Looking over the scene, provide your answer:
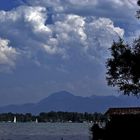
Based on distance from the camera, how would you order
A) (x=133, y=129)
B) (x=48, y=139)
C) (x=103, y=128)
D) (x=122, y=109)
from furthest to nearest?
1. (x=48, y=139)
2. (x=122, y=109)
3. (x=103, y=128)
4. (x=133, y=129)

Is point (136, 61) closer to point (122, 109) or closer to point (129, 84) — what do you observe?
point (129, 84)

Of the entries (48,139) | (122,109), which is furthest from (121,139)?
(48,139)

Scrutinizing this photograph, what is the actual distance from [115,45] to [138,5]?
13.2ft

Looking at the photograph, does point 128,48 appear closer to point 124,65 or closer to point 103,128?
point 124,65

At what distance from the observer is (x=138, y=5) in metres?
48.0

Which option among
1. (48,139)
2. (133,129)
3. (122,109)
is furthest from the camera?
(48,139)

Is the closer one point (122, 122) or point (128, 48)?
point (122, 122)

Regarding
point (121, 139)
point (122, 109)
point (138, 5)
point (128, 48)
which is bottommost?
point (121, 139)

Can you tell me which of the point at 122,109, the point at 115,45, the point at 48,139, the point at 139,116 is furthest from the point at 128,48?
the point at 48,139

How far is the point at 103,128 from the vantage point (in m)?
47.4

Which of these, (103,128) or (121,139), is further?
(103,128)

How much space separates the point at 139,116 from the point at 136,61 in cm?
476

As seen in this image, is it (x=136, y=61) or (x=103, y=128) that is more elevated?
(x=136, y=61)

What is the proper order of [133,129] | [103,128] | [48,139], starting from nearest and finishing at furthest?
[133,129], [103,128], [48,139]
